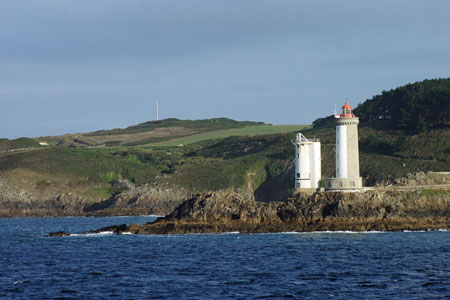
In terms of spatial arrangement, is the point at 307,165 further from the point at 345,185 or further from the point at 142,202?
the point at 142,202

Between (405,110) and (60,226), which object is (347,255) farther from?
(405,110)

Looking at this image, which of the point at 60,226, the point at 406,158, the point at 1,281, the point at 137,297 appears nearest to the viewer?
the point at 137,297

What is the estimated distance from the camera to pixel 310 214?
7131 cm

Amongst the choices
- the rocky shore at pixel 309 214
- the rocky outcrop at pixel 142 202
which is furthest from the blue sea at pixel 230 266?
the rocky outcrop at pixel 142 202

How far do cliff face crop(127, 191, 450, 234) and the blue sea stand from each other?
2081mm

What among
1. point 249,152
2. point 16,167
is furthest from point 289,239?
point 16,167

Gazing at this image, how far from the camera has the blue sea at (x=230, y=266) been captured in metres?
40.2

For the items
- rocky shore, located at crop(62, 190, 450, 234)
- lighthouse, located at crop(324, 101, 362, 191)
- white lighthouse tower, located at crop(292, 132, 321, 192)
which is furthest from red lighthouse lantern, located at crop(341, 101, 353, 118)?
rocky shore, located at crop(62, 190, 450, 234)

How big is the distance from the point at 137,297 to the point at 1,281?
10942mm

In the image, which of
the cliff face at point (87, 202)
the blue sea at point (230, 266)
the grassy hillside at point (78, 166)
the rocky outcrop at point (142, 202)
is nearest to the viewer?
the blue sea at point (230, 266)

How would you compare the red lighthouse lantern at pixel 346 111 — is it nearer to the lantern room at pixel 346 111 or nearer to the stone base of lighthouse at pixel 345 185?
the lantern room at pixel 346 111

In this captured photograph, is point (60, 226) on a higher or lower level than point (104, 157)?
lower

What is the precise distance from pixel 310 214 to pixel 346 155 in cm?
939

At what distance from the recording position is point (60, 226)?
9075 centimetres
